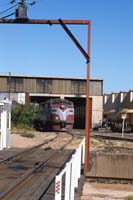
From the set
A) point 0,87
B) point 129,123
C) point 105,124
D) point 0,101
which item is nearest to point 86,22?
point 0,101

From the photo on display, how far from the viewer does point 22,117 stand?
64.1 m

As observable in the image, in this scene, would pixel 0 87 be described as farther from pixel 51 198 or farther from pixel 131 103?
pixel 51 198

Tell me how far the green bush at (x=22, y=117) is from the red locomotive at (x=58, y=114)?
2.02 meters

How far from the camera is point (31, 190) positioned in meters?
14.5

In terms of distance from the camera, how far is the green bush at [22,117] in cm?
6357

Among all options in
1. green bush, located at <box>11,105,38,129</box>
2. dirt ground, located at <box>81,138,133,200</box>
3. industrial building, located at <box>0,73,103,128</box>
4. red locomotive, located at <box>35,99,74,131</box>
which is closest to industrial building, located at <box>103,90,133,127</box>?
industrial building, located at <box>0,73,103,128</box>

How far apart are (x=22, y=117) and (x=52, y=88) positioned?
22422mm

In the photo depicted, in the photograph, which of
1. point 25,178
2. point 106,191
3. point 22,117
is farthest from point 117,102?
point 25,178

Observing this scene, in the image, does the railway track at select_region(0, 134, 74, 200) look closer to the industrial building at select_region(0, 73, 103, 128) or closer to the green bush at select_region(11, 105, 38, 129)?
the green bush at select_region(11, 105, 38, 129)

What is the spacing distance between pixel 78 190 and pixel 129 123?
6132 cm

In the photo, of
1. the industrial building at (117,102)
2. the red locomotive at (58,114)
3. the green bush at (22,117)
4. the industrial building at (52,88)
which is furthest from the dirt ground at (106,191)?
the industrial building at (52,88)

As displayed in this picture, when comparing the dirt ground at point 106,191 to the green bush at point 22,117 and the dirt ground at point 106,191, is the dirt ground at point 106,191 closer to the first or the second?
the dirt ground at point 106,191

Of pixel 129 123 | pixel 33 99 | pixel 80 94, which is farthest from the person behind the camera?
pixel 33 99

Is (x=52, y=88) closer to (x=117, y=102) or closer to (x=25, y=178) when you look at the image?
(x=117, y=102)
